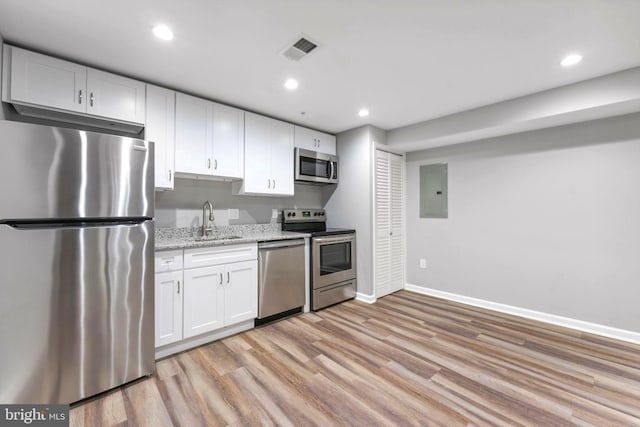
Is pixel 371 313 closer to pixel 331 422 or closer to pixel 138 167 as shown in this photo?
pixel 331 422

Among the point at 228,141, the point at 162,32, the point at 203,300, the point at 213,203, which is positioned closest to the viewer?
the point at 162,32

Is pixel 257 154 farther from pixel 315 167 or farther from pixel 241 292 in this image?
pixel 241 292

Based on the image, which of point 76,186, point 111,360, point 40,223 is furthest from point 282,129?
point 111,360

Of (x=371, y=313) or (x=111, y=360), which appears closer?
(x=111, y=360)

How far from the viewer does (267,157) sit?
3.18 m

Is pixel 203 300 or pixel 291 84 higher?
pixel 291 84

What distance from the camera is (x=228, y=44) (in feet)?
6.14

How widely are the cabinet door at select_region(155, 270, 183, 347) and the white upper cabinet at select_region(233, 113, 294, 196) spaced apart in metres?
1.19

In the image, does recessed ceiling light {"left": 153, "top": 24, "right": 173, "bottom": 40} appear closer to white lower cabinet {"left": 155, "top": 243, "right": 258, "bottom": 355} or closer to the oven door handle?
white lower cabinet {"left": 155, "top": 243, "right": 258, "bottom": 355}

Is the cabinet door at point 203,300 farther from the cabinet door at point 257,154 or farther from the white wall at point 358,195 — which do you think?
the white wall at point 358,195

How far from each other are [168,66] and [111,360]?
7.11 feet

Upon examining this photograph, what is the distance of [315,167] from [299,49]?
1.80 meters

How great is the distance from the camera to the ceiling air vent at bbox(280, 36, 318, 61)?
185 cm

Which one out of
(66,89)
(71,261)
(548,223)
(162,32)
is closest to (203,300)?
(71,261)
